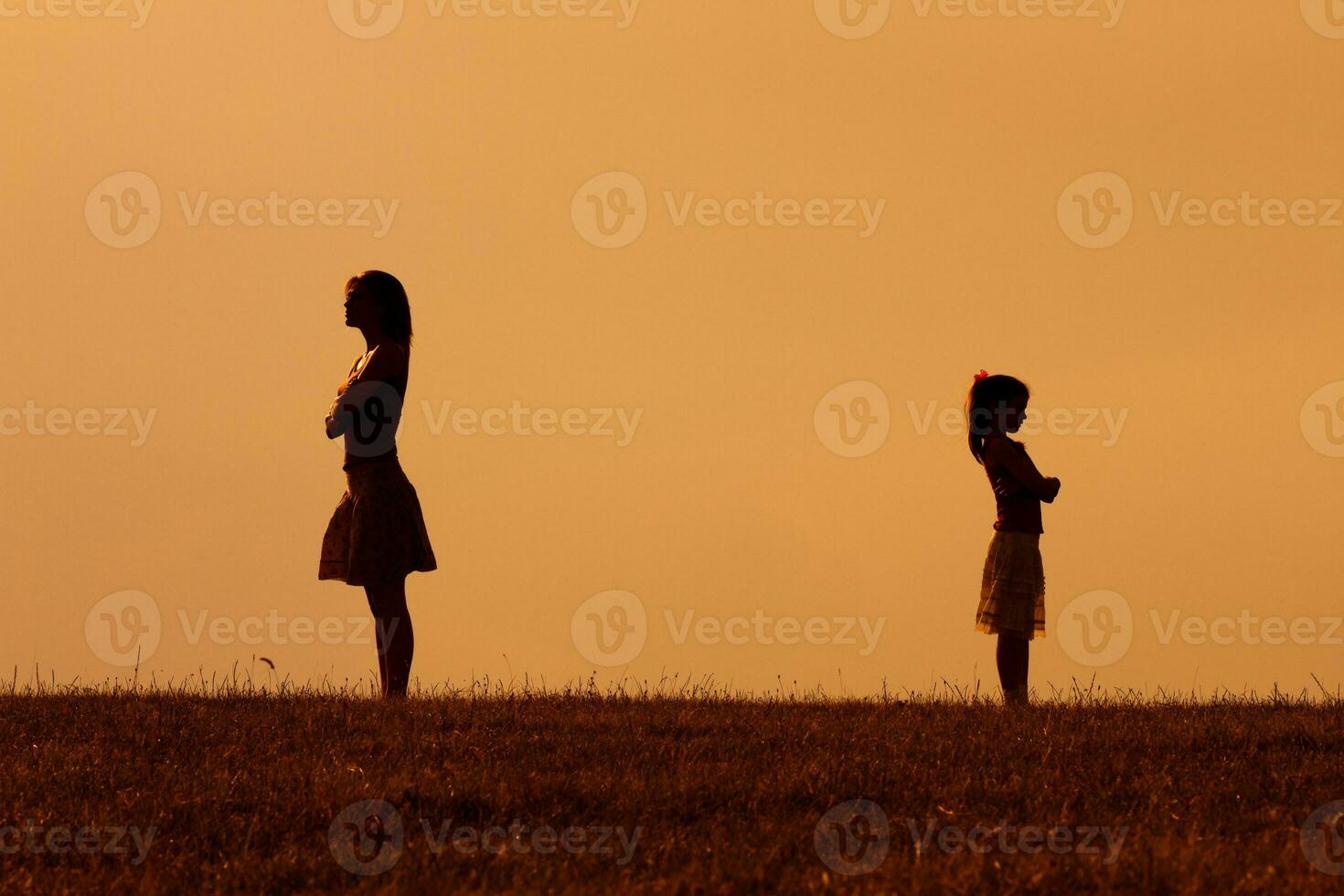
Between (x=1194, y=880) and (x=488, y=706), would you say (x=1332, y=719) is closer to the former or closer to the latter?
(x=1194, y=880)

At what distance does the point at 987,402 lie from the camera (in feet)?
36.7

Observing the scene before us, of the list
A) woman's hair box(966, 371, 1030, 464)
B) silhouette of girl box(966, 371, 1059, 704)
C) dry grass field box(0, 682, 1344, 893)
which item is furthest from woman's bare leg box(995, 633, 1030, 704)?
woman's hair box(966, 371, 1030, 464)

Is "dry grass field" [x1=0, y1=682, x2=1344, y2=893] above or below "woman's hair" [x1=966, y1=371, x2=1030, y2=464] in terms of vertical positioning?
below

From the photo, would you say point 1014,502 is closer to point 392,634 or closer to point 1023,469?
point 1023,469

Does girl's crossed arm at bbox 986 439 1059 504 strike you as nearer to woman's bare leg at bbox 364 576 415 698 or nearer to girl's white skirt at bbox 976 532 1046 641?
girl's white skirt at bbox 976 532 1046 641

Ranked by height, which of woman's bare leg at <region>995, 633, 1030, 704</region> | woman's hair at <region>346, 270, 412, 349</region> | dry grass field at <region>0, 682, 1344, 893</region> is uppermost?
woman's hair at <region>346, 270, 412, 349</region>

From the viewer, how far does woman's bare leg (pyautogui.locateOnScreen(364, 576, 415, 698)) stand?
10562mm

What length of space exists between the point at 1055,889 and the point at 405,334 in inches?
240

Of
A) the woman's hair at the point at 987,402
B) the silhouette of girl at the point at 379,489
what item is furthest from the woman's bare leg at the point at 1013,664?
the silhouette of girl at the point at 379,489

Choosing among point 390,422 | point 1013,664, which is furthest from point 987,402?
point 390,422

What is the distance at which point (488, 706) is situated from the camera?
10391 millimetres

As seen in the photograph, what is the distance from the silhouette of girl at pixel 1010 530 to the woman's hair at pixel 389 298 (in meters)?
4.00

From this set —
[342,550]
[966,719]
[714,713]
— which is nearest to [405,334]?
[342,550]

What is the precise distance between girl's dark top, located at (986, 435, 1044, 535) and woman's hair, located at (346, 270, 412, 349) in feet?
13.5
